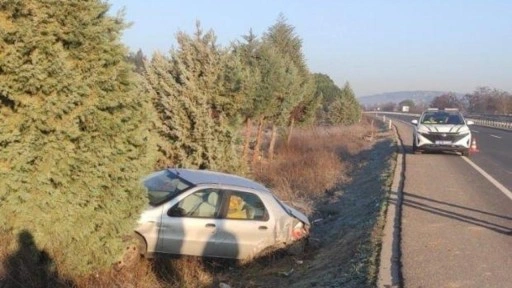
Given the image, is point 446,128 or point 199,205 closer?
point 199,205

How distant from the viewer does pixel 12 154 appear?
6.28m

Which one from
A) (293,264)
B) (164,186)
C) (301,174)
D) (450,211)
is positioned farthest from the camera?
(301,174)

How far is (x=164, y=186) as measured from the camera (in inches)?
363

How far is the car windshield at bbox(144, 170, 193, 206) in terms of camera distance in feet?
28.6

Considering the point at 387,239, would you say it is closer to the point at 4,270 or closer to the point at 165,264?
the point at 165,264

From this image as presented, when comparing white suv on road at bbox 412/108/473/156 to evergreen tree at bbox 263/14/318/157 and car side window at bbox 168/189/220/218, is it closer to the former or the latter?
evergreen tree at bbox 263/14/318/157

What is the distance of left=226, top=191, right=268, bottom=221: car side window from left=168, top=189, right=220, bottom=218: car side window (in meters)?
0.21

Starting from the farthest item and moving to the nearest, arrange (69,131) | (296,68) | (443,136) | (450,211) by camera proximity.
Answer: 1. (296,68)
2. (443,136)
3. (450,211)
4. (69,131)

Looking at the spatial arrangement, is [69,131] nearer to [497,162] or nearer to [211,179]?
[211,179]

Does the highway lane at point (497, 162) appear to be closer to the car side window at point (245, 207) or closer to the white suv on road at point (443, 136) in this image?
the white suv on road at point (443, 136)

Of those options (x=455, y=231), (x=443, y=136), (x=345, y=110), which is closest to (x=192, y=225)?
(x=455, y=231)

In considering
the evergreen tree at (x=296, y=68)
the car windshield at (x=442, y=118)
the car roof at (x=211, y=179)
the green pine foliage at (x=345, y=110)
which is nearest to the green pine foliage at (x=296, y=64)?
the evergreen tree at (x=296, y=68)

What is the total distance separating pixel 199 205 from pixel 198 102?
6.70 m

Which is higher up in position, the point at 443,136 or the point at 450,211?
the point at 443,136
